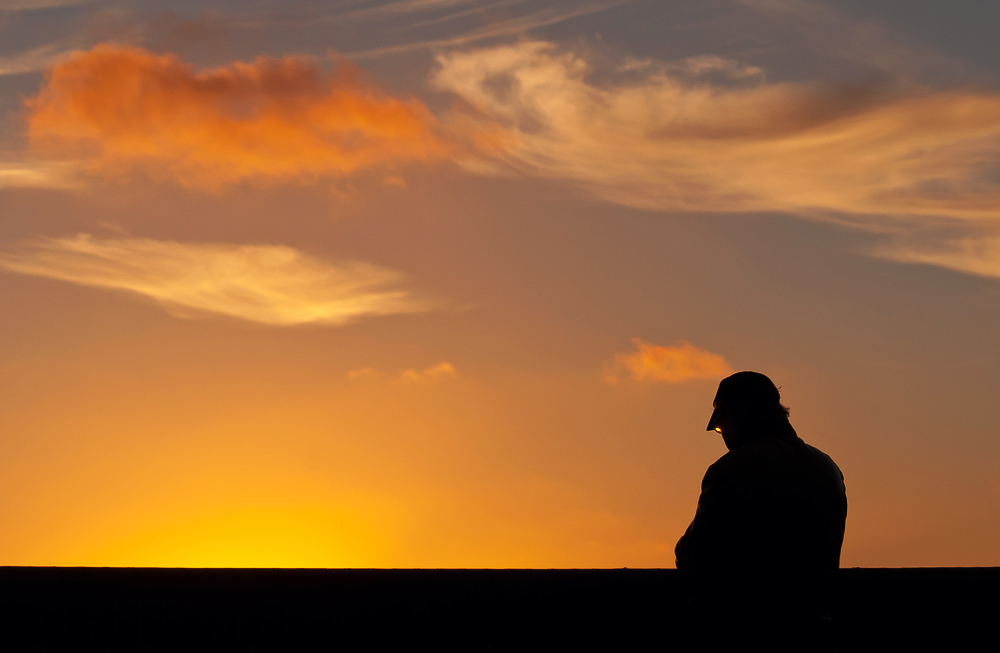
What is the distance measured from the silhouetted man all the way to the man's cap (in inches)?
10.1

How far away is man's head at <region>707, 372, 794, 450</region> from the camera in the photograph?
3.98m

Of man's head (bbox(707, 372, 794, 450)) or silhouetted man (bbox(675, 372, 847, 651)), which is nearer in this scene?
silhouetted man (bbox(675, 372, 847, 651))

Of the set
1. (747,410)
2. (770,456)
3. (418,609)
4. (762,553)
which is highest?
(747,410)

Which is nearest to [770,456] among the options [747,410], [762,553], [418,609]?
[747,410]

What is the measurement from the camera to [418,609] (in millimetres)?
4594

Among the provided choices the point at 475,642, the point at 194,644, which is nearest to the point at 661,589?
the point at 475,642

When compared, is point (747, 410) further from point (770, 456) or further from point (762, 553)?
point (762, 553)

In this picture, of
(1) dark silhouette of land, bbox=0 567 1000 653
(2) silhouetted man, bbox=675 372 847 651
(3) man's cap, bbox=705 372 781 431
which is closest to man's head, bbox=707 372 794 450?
(3) man's cap, bbox=705 372 781 431

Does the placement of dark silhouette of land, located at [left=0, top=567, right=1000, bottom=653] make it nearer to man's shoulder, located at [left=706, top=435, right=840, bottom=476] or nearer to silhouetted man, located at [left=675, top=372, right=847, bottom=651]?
silhouetted man, located at [left=675, top=372, right=847, bottom=651]

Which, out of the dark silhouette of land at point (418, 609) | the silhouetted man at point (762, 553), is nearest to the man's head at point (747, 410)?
the silhouetted man at point (762, 553)

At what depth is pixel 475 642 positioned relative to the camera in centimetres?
458

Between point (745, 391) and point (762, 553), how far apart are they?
0.70 metres

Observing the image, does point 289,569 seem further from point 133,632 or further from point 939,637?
point 939,637

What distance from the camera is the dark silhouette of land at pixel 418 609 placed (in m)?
4.29
